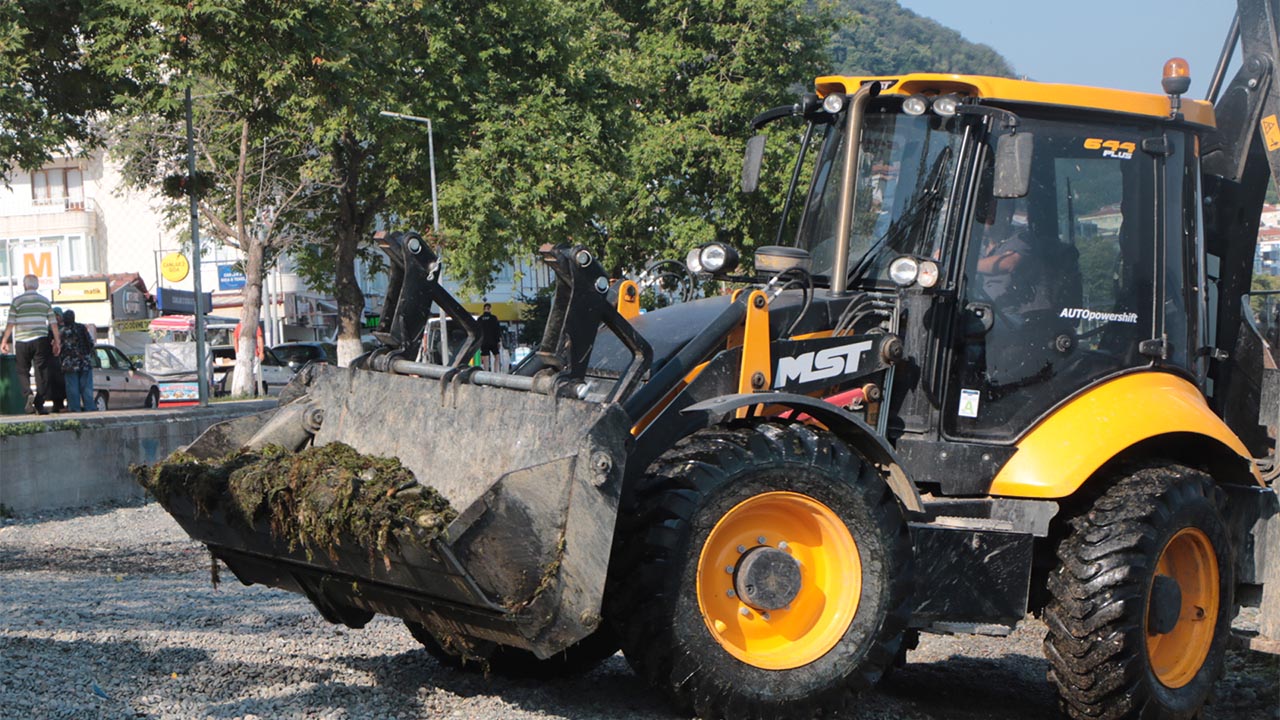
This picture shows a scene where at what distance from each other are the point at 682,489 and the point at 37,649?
3144 mm

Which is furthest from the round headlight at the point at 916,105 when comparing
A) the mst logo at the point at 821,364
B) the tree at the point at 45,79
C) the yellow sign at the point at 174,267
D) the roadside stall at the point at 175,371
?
the yellow sign at the point at 174,267

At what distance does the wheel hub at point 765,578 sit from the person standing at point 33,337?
52.0 ft

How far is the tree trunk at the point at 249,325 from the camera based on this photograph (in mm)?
34531

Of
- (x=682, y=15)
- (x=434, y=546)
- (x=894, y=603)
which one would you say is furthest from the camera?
(x=682, y=15)

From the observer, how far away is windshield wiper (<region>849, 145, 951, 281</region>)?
20.4ft

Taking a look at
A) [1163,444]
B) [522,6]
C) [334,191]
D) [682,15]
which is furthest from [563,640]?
[682,15]

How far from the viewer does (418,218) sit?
3897cm

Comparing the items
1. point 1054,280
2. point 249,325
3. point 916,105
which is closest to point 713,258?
point 916,105

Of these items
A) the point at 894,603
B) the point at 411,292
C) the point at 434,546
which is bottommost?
the point at 894,603

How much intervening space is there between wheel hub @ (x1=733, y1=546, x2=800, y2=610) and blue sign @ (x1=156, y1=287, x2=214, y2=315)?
160 ft

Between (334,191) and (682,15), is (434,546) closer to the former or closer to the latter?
(334,191)

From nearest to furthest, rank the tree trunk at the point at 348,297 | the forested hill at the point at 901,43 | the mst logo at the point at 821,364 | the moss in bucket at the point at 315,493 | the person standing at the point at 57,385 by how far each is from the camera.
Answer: the moss in bucket at the point at 315,493
the mst logo at the point at 821,364
the person standing at the point at 57,385
the tree trunk at the point at 348,297
the forested hill at the point at 901,43

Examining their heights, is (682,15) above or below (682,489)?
above

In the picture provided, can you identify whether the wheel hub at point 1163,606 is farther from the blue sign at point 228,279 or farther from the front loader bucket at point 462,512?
the blue sign at point 228,279
